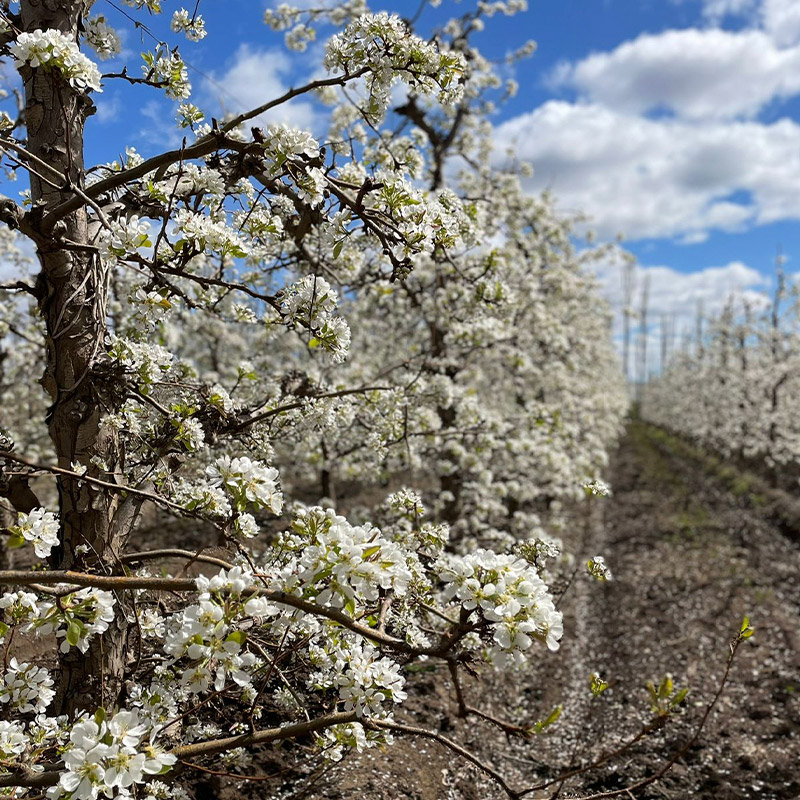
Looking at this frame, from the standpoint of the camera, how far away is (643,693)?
598 centimetres

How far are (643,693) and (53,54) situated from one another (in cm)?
673

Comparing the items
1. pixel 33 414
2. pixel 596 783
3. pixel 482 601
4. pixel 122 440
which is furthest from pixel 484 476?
pixel 33 414

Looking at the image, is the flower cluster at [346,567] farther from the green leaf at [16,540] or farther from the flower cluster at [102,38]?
the flower cluster at [102,38]

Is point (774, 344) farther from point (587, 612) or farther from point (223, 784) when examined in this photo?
point (223, 784)

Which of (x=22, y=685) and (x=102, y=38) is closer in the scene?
(x=22, y=685)

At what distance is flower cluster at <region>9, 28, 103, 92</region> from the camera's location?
80.7 inches

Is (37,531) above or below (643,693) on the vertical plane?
above

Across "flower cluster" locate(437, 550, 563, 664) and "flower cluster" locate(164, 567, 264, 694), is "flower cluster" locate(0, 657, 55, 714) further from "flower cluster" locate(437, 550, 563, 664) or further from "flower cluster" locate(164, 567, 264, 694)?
"flower cluster" locate(437, 550, 563, 664)

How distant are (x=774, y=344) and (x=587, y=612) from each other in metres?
15.2

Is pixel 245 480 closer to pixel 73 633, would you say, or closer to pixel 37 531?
pixel 73 633

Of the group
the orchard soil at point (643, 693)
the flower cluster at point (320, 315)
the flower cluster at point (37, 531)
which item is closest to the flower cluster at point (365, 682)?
the orchard soil at point (643, 693)

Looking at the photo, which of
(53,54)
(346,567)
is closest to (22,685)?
(346,567)

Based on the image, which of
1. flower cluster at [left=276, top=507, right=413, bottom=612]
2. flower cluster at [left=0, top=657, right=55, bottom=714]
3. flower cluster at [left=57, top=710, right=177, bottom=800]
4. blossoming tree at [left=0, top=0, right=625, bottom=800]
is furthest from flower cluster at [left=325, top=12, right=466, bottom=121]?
flower cluster at [left=0, top=657, right=55, bottom=714]

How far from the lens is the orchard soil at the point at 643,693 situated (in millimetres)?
4227
